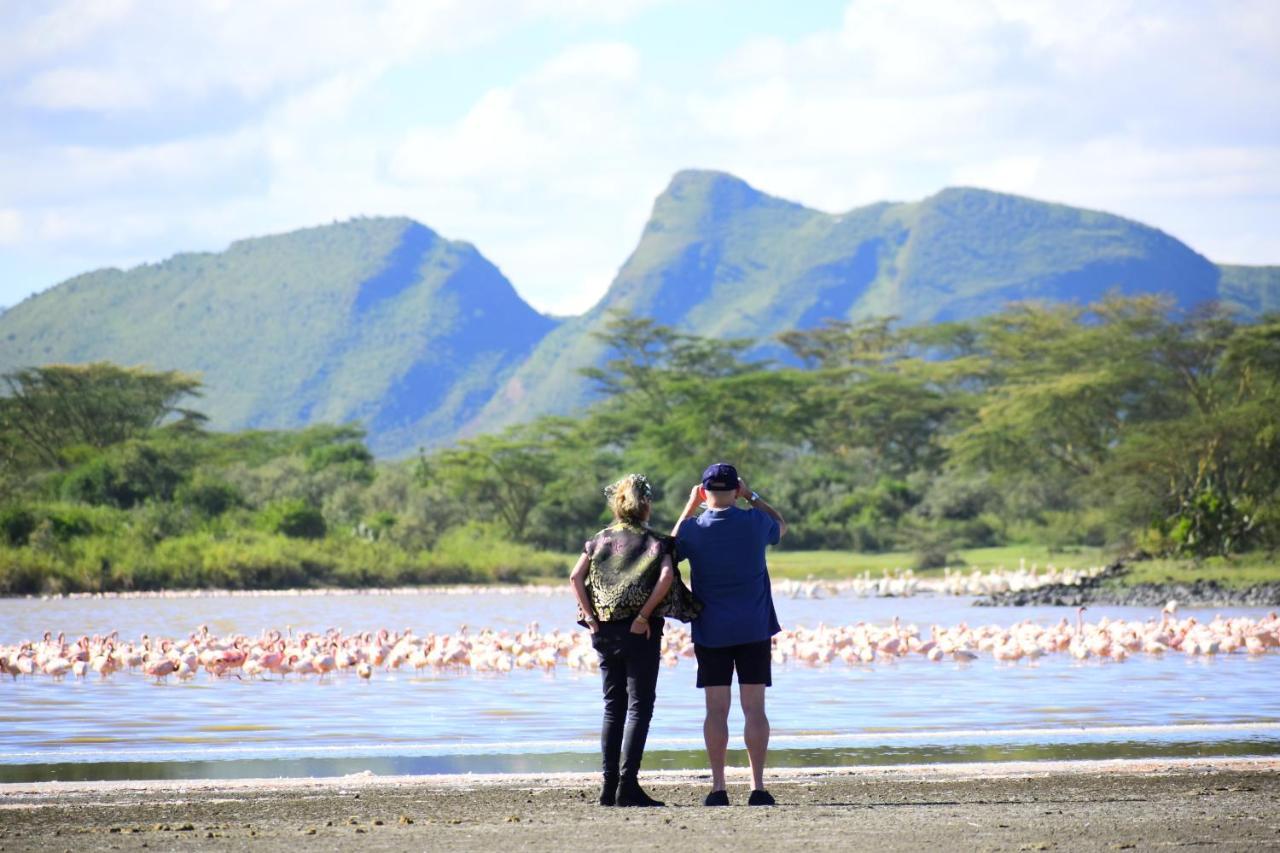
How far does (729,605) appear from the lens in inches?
296

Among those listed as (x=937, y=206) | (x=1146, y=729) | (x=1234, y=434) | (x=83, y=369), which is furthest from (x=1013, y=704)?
(x=937, y=206)

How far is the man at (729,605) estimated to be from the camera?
7500 millimetres

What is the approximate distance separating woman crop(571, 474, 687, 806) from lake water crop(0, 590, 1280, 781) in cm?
173

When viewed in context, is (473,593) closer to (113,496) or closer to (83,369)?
(113,496)

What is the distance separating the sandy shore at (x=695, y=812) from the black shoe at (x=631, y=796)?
5.5 inches

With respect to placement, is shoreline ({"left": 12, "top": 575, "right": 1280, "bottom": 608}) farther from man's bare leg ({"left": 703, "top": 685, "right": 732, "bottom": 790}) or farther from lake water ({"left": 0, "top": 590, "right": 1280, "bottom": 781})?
man's bare leg ({"left": 703, "top": 685, "right": 732, "bottom": 790})

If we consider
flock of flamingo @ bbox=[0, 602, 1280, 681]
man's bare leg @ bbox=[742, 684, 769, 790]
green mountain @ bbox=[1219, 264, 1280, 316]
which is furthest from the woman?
green mountain @ bbox=[1219, 264, 1280, 316]

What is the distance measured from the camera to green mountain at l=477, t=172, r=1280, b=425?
577ft

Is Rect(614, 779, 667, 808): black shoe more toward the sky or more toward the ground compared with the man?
more toward the ground

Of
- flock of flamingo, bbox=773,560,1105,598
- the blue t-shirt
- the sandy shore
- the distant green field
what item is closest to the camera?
the sandy shore

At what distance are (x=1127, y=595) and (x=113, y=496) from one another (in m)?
28.5

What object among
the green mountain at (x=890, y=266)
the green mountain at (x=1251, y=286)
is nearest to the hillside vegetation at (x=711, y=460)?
the green mountain at (x=890, y=266)

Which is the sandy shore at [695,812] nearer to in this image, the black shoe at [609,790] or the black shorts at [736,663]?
the black shoe at [609,790]

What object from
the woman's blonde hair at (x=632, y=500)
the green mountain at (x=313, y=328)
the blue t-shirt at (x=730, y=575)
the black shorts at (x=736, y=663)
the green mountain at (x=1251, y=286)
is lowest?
the black shorts at (x=736, y=663)
